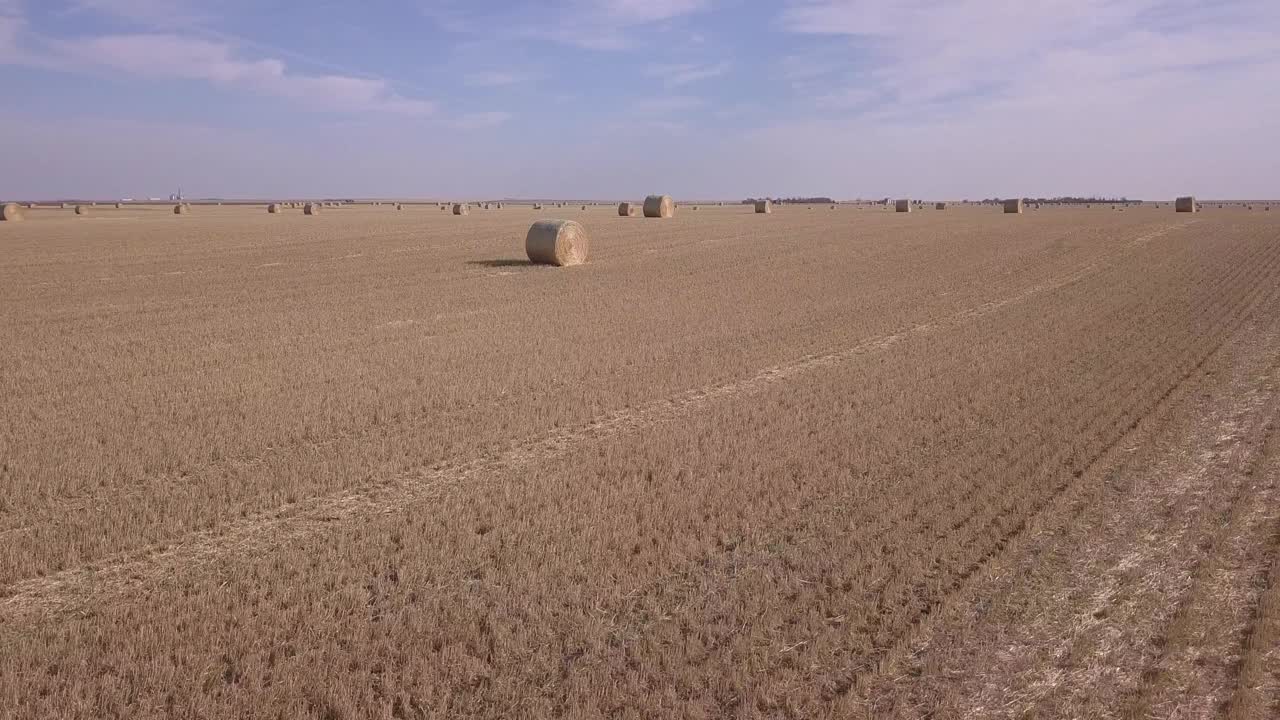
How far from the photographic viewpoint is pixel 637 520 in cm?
645

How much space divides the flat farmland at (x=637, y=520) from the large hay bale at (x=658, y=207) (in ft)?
149

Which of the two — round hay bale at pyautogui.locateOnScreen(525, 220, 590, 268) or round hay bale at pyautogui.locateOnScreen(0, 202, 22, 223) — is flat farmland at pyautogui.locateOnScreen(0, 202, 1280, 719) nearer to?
round hay bale at pyautogui.locateOnScreen(525, 220, 590, 268)

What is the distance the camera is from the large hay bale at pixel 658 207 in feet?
195

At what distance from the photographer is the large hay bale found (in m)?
59.4

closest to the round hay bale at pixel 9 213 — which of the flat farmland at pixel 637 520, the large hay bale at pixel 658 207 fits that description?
the large hay bale at pixel 658 207

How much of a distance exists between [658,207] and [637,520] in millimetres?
54425

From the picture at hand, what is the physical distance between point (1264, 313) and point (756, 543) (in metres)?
15.1

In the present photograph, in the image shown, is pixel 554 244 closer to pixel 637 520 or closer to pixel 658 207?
pixel 637 520

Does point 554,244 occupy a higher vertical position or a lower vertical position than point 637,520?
higher

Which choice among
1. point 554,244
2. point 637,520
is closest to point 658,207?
point 554,244

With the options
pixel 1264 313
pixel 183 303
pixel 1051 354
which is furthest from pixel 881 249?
pixel 183 303

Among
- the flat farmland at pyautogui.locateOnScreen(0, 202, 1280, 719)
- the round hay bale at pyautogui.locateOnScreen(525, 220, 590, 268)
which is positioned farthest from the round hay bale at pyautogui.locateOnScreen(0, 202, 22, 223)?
the flat farmland at pyautogui.locateOnScreen(0, 202, 1280, 719)

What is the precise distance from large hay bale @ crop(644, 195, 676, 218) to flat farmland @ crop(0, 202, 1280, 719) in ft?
149

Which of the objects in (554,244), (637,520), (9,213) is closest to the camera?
(637,520)
